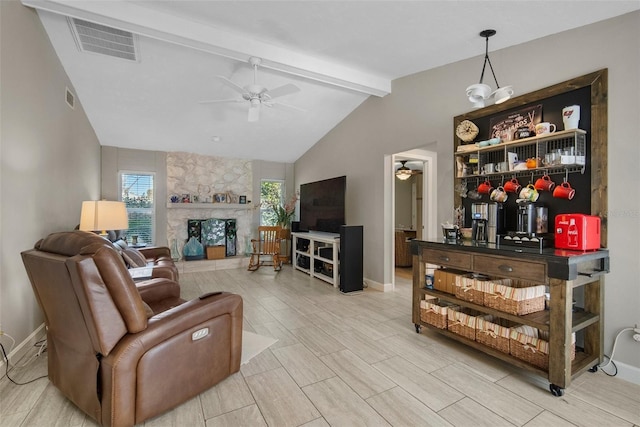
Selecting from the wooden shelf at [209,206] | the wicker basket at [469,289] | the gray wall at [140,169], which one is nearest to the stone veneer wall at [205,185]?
the wooden shelf at [209,206]

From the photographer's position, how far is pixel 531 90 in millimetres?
2549

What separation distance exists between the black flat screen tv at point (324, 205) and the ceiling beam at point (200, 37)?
168cm

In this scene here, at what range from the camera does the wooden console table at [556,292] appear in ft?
6.00

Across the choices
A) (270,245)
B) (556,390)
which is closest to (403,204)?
(270,245)

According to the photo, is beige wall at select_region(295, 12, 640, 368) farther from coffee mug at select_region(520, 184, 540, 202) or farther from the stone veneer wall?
the stone veneer wall

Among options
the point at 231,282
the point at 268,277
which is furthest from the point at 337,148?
the point at 231,282

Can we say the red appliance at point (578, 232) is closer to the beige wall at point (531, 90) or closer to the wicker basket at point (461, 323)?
the beige wall at point (531, 90)

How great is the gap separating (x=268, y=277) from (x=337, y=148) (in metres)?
2.61

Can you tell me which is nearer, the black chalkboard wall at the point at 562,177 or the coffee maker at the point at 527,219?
the black chalkboard wall at the point at 562,177

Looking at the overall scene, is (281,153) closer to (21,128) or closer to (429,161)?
(429,161)

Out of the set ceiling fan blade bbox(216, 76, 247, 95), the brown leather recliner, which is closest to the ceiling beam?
ceiling fan blade bbox(216, 76, 247, 95)

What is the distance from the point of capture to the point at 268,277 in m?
5.22

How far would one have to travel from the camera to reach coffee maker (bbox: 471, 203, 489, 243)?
2.62 m

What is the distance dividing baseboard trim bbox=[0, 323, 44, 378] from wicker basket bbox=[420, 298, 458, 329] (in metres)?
3.25
